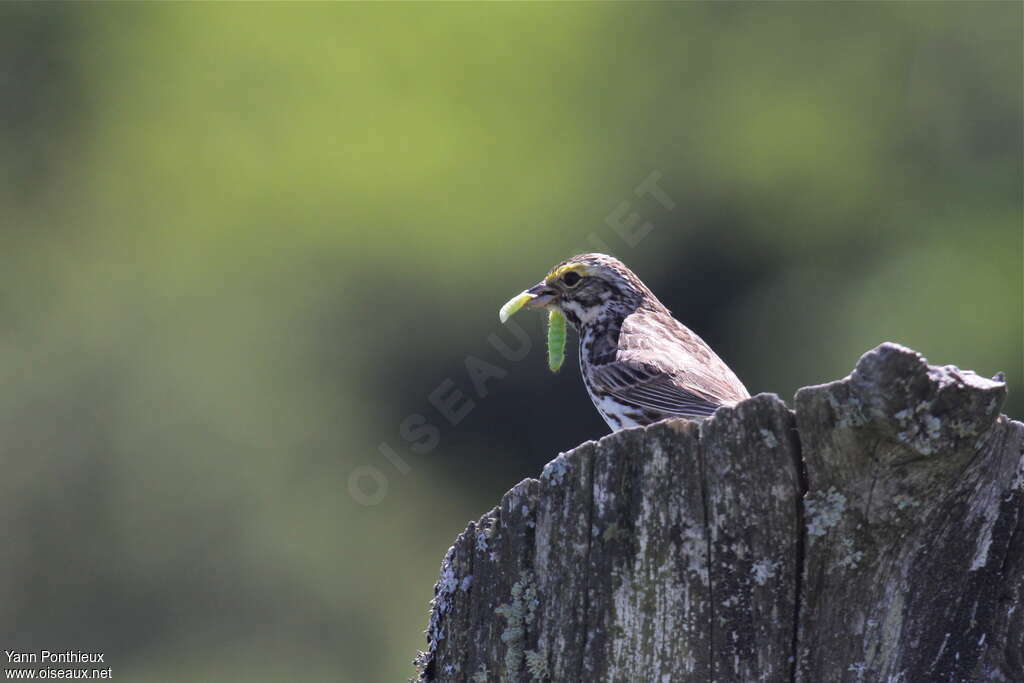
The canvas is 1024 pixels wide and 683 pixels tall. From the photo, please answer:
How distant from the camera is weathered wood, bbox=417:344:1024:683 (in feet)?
14.5

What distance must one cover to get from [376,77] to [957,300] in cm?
1083

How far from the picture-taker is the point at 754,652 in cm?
448

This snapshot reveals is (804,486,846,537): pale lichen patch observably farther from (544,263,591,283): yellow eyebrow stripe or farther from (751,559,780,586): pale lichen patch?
(544,263,591,283): yellow eyebrow stripe

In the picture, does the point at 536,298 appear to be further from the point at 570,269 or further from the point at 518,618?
the point at 518,618

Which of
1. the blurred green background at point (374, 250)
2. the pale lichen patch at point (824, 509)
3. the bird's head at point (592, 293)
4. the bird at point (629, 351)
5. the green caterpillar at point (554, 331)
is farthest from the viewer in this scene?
the blurred green background at point (374, 250)

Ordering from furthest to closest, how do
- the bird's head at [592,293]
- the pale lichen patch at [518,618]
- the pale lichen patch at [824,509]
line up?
1. the bird's head at [592,293]
2. the pale lichen patch at [518,618]
3. the pale lichen patch at [824,509]

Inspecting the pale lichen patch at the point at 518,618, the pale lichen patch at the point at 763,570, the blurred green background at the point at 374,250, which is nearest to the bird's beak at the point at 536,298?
the pale lichen patch at the point at 518,618

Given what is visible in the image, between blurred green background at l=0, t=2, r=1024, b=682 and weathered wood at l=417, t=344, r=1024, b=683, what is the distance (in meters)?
14.0

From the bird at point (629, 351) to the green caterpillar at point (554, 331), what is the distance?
Result: 2 centimetres

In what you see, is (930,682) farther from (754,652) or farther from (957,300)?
(957,300)

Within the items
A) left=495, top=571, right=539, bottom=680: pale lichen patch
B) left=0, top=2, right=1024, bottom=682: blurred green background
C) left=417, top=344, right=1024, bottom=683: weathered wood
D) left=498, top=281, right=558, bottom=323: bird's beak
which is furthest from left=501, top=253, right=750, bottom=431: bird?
left=0, top=2, right=1024, bottom=682: blurred green background

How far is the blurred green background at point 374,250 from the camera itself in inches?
776

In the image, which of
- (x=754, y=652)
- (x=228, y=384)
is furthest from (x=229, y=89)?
(x=754, y=652)

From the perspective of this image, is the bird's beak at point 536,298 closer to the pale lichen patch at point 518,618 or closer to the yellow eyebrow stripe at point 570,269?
the yellow eyebrow stripe at point 570,269
